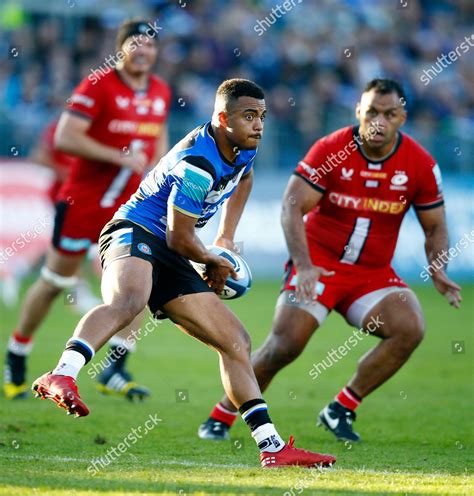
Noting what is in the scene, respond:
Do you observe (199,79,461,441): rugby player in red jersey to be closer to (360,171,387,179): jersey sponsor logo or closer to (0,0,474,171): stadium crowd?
(360,171,387,179): jersey sponsor logo

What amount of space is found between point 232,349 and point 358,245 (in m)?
2.06

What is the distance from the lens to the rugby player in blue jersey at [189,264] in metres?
6.21

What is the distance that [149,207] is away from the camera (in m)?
6.70

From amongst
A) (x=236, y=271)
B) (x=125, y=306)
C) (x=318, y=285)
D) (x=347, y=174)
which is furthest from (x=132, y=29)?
(x=125, y=306)

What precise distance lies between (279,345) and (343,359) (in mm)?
5051

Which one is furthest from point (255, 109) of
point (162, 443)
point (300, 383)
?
point (300, 383)

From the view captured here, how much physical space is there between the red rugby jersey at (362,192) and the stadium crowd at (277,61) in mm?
11697

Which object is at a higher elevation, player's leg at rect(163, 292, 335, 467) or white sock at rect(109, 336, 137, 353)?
player's leg at rect(163, 292, 335, 467)

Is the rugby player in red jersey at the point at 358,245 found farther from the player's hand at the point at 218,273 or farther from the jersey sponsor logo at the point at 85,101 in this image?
the jersey sponsor logo at the point at 85,101

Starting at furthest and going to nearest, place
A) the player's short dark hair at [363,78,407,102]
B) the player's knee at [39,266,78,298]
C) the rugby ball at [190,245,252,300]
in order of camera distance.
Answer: the player's knee at [39,266,78,298] → the player's short dark hair at [363,78,407,102] → the rugby ball at [190,245,252,300]

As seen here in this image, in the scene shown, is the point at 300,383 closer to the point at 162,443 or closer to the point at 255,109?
the point at 162,443

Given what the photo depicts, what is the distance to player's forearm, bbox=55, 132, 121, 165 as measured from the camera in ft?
31.0

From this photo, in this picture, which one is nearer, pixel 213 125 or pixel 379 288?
pixel 213 125

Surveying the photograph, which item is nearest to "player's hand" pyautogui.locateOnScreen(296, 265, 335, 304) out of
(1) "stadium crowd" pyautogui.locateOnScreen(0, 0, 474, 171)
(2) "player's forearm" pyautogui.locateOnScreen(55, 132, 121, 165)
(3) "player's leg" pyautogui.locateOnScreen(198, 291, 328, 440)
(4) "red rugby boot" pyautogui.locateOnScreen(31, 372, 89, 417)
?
(3) "player's leg" pyautogui.locateOnScreen(198, 291, 328, 440)
